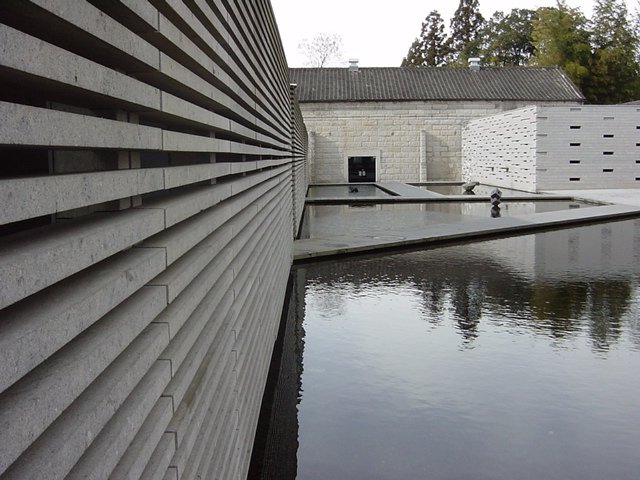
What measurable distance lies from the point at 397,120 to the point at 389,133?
0.83 metres

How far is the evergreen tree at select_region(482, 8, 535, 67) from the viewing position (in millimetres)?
69938

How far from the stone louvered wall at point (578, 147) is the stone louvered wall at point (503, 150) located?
0.04m

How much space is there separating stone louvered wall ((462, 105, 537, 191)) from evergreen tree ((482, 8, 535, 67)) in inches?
1355

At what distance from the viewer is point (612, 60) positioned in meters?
51.6

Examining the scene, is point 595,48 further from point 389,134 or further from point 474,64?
point 389,134

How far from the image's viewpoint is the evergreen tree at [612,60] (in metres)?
51.8

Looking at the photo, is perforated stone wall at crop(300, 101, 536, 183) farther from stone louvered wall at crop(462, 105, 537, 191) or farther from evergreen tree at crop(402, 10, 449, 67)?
evergreen tree at crop(402, 10, 449, 67)

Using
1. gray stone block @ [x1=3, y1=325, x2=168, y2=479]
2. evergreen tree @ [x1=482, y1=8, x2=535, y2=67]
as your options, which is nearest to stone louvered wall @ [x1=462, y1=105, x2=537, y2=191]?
gray stone block @ [x1=3, y1=325, x2=168, y2=479]

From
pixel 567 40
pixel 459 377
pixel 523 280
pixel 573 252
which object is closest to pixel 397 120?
pixel 567 40

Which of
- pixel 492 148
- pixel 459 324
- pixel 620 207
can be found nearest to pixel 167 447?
pixel 459 324

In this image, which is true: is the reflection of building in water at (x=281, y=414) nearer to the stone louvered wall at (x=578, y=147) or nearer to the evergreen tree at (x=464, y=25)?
the stone louvered wall at (x=578, y=147)

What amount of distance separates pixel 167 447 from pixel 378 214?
1794 cm

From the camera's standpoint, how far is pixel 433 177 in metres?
40.6

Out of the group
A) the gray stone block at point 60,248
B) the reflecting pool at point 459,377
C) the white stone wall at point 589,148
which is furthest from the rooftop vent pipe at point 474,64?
the gray stone block at point 60,248
